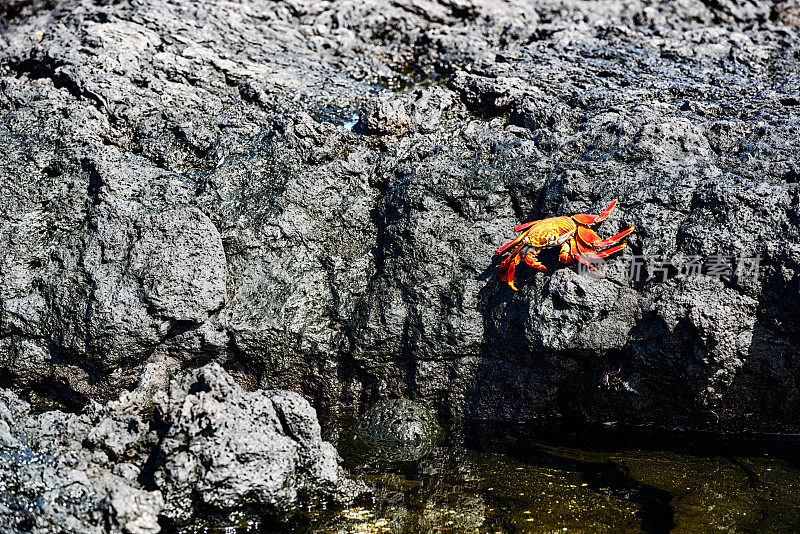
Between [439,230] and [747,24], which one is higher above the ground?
[747,24]

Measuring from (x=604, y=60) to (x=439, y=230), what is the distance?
361 cm

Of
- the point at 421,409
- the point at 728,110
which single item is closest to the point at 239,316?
the point at 421,409

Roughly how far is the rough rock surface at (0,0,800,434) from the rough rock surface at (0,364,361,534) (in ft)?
4.24

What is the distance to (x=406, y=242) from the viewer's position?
5.70 metres

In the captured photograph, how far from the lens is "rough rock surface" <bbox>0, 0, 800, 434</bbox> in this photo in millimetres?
5129

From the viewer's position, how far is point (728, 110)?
637cm

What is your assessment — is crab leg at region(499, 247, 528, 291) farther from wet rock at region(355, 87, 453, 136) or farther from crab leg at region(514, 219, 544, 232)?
wet rock at region(355, 87, 453, 136)

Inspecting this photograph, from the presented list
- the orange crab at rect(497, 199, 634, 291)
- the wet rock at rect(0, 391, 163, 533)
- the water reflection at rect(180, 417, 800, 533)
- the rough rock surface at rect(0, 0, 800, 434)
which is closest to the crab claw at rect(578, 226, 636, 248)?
the orange crab at rect(497, 199, 634, 291)

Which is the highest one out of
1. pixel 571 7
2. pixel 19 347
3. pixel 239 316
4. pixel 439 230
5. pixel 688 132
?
pixel 571 7

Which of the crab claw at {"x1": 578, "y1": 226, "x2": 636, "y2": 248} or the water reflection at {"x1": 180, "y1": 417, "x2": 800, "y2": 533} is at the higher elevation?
the crab claw at {"x1": 578, "y1": 226, "x2": 636, "y2": 248}

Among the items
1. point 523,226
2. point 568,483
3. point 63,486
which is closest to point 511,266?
point 523,226

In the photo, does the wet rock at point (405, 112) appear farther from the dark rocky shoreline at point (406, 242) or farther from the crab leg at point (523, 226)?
the crab leg at point (523, 226)

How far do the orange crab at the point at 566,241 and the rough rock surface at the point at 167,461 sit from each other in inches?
88.0

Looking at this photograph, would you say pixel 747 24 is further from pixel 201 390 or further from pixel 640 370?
pixel 201 390
